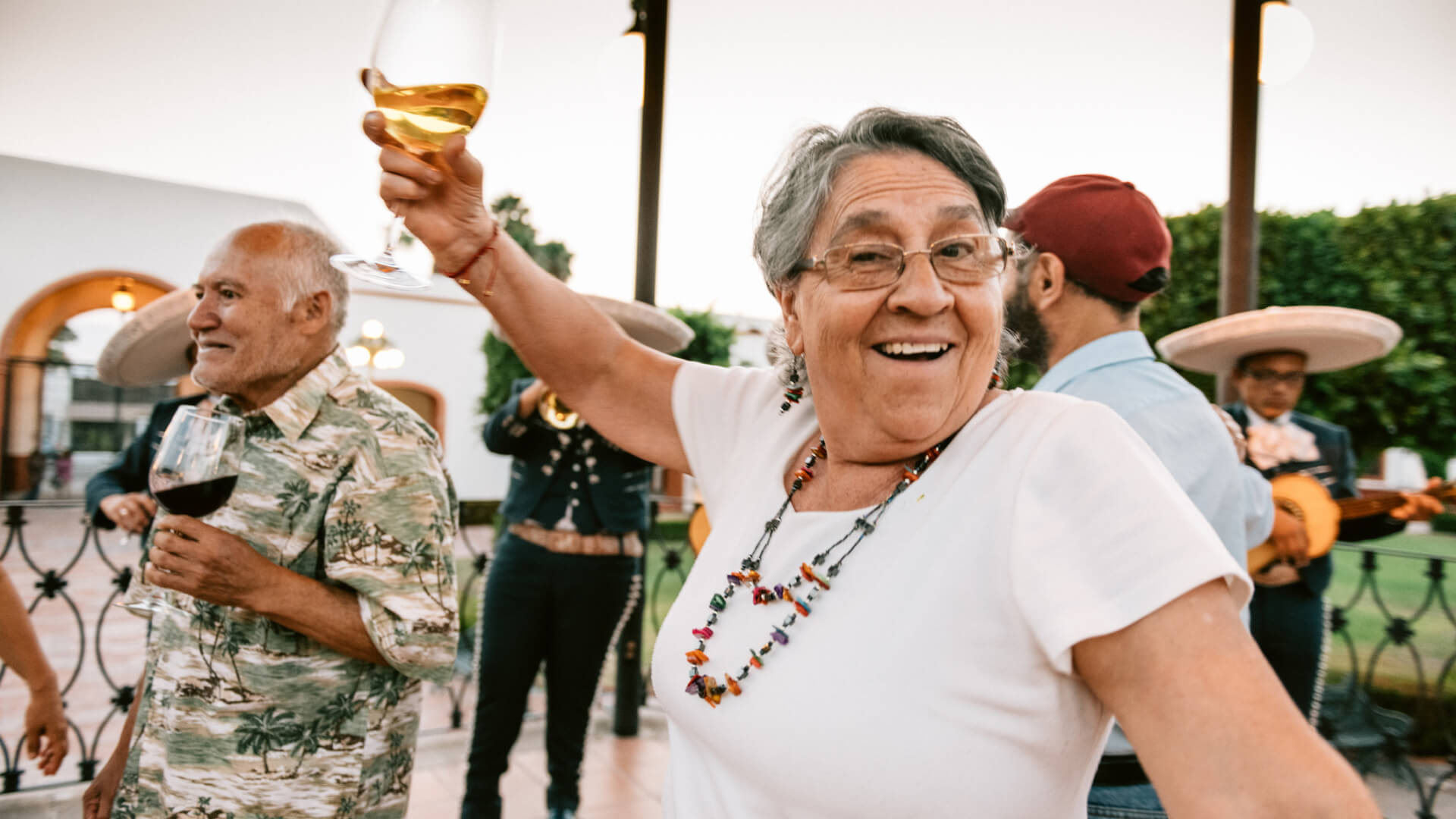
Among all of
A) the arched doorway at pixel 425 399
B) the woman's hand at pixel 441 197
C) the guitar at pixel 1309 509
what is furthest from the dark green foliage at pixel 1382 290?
the arched doorway at pixel 425 399

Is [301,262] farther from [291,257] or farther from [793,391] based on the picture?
[793,391]

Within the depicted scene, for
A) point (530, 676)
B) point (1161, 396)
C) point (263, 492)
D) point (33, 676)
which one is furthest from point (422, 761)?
point (1161, 396)

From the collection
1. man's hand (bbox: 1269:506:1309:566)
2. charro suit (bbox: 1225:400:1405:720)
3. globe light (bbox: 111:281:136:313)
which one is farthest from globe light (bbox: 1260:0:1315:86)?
globe light (bbox: 111:281:136:313)

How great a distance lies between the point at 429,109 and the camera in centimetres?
109

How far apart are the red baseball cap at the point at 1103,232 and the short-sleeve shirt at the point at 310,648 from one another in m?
1.65

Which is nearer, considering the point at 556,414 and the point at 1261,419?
the point at 556,414

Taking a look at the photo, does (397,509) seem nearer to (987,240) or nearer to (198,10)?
(987,240)

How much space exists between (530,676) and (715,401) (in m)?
2.59

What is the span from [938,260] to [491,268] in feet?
2.62

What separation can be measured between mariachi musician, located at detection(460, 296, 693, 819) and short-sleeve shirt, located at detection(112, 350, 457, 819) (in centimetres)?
162

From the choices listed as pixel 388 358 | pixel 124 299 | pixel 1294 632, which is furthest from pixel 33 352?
pixel 1294 632

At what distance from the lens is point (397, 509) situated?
1.92m

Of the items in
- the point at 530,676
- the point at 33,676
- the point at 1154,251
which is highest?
the point at 1154,251

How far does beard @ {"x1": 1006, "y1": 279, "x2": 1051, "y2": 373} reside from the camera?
2.00 metres
